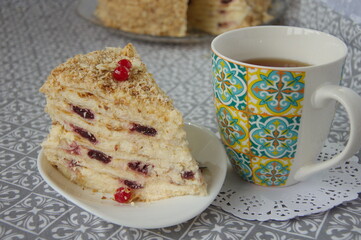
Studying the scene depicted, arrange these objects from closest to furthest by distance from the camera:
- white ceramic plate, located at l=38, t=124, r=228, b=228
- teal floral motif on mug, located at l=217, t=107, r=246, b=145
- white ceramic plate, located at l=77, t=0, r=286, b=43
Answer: white ceramic plate, located at l=38, t=124, r=228, b=228
teal floral motif on mug, located at l=217, t=107, r=246, b=145
white ceramic plate, located at l=77, t=0, r=286, b=43

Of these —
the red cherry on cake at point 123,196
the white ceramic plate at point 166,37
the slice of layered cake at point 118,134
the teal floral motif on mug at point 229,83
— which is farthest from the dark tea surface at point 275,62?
the white ceramic plate at point 166,37

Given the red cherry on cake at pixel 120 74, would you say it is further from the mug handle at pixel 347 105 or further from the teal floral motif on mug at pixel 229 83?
the mug handle at pixel 347 105

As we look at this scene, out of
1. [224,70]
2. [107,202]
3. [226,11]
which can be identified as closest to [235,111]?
[224,70]

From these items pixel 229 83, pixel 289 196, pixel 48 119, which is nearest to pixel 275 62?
pixel 229 83

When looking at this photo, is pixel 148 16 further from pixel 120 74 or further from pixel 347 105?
pixel 347 105

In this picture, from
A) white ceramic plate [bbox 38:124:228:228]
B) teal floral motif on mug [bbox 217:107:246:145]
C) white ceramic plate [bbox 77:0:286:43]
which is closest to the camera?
white ceramic plate [bbox 38:124:228:228]

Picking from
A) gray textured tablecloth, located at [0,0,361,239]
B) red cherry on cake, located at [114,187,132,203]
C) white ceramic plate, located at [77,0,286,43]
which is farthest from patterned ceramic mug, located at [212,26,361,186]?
white ceramic plate, located at [77,0,286,43]

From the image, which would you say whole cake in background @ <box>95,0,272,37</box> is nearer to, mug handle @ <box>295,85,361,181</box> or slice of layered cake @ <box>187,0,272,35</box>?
slice of layered cake @ <box>187,0,272,35</box>
